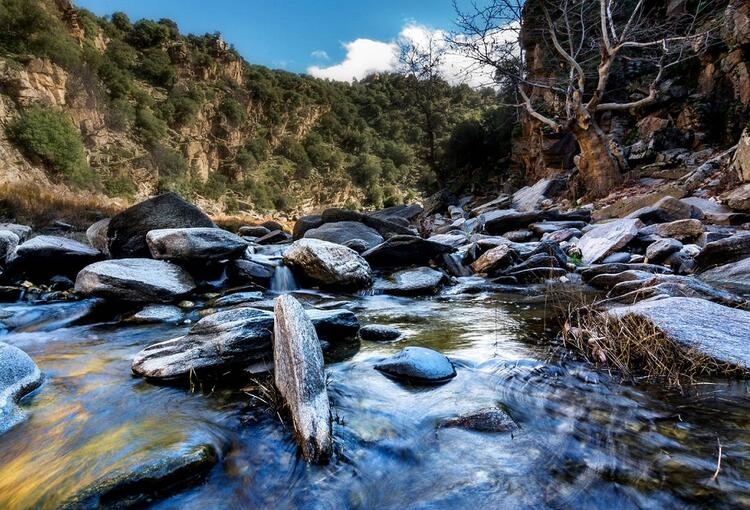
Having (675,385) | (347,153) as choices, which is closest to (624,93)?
(675,385)

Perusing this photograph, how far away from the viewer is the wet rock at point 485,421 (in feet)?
7.36

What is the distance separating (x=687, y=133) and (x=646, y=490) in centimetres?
1478

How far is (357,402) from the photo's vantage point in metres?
2.59

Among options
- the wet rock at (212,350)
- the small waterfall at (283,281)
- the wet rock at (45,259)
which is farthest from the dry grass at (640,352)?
the wet rock at (45,259)

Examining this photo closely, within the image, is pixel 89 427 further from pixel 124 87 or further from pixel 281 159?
pixel 281 159

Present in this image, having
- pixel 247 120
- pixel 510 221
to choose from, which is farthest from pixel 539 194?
pixel 247 120

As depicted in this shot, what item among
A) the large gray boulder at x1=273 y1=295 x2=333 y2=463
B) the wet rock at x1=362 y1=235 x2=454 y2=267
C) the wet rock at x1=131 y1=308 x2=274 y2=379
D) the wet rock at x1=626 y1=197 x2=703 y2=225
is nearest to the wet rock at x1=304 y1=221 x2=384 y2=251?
the wet rock at x1=362 y1=235 x2=454 y2=267

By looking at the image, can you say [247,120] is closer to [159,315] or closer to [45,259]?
[45,259]

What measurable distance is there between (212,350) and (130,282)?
275 cm

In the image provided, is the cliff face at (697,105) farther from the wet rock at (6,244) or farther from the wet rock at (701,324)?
the wet rock at (6,244)

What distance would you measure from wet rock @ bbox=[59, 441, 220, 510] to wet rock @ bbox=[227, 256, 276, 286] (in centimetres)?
469

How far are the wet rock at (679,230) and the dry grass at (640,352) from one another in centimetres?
503

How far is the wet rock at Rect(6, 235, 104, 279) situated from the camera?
242 inches

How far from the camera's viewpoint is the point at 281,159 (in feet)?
147
